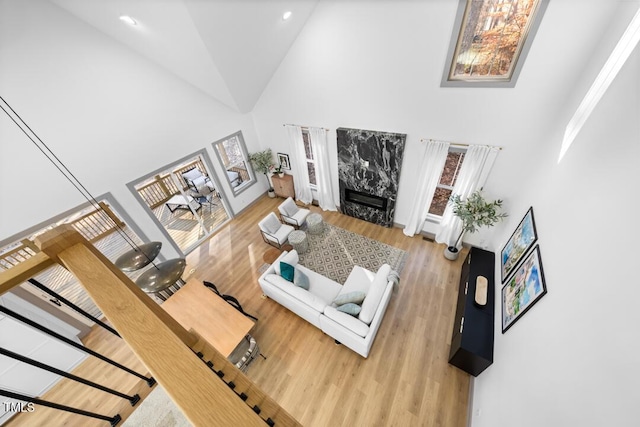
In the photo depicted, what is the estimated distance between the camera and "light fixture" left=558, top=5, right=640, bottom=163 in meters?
2.01

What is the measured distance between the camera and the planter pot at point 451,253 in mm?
4621

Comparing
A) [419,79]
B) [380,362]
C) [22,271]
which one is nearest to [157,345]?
[22,271]

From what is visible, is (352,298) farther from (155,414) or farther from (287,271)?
(155,414)

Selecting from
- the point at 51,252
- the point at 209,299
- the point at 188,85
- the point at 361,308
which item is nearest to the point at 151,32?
the point at 188,85

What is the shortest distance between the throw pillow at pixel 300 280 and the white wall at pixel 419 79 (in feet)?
9.00

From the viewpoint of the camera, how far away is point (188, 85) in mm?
4539

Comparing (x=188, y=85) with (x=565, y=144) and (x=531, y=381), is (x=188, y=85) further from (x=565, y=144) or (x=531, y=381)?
(x=531, y=381)

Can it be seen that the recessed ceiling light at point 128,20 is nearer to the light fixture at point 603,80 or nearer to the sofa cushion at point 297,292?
the sofa cushion at point 297,292

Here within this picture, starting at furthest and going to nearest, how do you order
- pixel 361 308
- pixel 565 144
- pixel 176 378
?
pixel 361 308
pixel 565 144
pixel 176 378

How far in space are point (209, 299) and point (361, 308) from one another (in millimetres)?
2331

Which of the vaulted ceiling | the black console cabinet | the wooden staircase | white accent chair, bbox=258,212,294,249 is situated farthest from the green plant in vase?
the wooden staircase

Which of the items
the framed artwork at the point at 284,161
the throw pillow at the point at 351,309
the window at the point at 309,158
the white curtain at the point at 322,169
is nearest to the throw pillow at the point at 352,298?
the throw pillow at the point at 351,309

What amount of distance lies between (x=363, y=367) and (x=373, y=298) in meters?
0.99

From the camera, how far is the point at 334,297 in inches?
154
